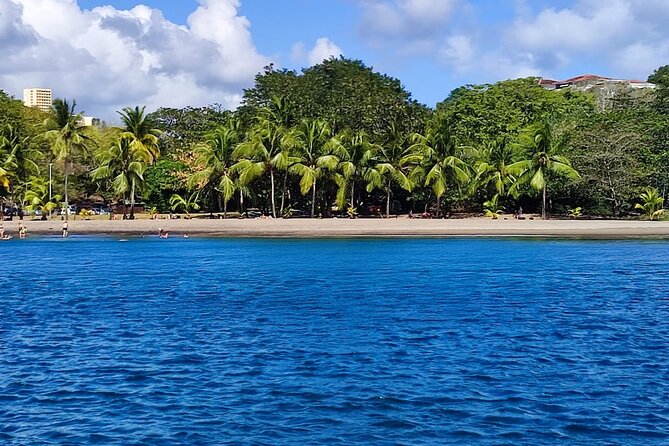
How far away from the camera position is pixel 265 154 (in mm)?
55875

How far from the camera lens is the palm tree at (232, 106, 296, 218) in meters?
55.5

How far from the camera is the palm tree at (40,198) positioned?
195 ft

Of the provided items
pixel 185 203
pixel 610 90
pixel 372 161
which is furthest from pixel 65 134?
pixel 610 90

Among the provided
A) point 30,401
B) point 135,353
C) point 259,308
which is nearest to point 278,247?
point 259,308

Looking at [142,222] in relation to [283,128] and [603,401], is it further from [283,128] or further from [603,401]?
[603,401]

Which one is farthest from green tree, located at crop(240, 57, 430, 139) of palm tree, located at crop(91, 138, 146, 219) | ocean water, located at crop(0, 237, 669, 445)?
ocean water, located at crop(0, 237, 669, 445)

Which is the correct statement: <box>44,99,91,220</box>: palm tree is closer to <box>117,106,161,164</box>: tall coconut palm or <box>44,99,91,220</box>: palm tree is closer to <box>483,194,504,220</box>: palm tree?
<box>117,106,161,164</box>: tall coconut palm

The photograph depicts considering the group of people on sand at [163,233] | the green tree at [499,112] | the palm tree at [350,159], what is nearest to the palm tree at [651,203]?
the green tree at [499,112]

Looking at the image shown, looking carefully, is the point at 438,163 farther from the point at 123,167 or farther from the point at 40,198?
the point at 40,198

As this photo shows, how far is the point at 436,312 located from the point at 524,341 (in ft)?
13.4

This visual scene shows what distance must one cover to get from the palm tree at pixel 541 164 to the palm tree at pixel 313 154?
12221mm

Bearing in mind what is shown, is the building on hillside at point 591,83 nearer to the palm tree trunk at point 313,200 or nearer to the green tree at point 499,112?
the green tree at point 499,112

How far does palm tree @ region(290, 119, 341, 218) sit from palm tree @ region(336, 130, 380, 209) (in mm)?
671

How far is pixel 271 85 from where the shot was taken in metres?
77.1
